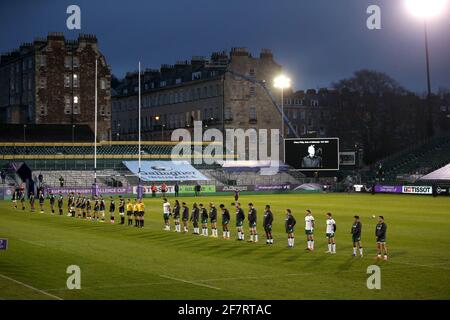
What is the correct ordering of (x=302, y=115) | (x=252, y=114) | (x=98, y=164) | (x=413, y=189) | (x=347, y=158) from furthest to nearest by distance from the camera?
1. (x=302, y=115)
2. (x=252, y=114)
3. (x=347, y=158)
4. (x=98, y=164)
5. (x=413, y=189)

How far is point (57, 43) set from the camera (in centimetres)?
11088

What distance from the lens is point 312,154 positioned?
96.1m

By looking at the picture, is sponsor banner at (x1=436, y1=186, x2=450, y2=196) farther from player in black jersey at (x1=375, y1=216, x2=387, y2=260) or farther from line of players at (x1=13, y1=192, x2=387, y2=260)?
player in black jersey at (x1=375, y1=216, x2=387, y2=260)

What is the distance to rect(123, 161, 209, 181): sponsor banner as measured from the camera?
93.6 meters

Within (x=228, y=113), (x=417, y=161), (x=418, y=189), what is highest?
(x=228, y=113)

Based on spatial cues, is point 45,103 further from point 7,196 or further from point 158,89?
point 7,196

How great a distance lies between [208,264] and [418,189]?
5960 cm

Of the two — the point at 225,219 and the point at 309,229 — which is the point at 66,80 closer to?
the point at 225,219

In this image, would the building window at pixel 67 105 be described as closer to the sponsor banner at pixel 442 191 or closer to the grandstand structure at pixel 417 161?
the grandstand structure at pixel 417 161

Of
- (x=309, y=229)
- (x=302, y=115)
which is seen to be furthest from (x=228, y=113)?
(x=309, y=229)

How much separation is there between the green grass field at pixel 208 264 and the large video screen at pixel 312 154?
47112mm

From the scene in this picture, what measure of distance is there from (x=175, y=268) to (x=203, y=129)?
88.9m

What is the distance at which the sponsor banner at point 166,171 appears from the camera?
9356cm
